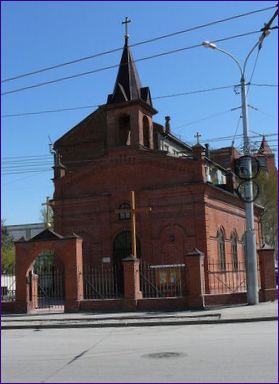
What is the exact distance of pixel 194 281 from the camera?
2423 centimetres

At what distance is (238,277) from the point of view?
3875 cm

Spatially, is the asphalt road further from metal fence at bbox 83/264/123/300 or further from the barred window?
the barred window

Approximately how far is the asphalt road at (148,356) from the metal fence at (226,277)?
15694 mm

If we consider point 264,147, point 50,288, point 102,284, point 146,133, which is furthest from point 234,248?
point 264,147

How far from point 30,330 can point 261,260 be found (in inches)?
448

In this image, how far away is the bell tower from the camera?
35.9m

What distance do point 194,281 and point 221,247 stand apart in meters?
12.5

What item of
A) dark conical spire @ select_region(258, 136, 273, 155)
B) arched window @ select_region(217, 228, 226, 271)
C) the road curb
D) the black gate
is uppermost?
dark conical spire @ select_region(258, 136, 273, 155)

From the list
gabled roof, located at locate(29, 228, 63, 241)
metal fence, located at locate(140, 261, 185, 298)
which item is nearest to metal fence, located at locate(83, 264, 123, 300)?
metal fence, located at locate(140, 261, 185, 298)

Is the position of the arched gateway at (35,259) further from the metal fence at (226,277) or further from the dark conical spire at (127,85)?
the dark conical spire at (127,85)

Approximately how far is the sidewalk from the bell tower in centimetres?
1486

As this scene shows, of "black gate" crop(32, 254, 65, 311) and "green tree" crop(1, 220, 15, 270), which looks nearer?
"black gate" crop(32, 254, 65, 311)

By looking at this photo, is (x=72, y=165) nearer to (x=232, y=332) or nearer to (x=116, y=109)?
(x=116, y=109)

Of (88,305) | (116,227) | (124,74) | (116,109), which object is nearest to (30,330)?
(88,305)
